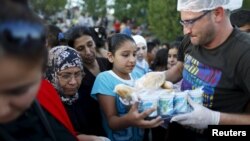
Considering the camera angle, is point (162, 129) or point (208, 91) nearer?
point (208, 91)

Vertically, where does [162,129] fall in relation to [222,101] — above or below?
below

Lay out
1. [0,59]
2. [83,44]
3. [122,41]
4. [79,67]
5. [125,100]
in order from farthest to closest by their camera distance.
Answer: [83,44]
[122,41]
[79,67]
[125,100]
[0,59]

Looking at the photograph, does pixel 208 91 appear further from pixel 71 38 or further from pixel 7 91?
pixel 7 91

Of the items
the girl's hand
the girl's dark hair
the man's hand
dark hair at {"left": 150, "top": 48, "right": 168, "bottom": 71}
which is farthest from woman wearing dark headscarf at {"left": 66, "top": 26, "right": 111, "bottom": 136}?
dark hair at {"left": 150, "top": 48, "right": 168, "bottom": 71}

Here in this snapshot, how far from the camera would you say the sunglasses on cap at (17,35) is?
69 cm

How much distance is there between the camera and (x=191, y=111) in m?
2.20

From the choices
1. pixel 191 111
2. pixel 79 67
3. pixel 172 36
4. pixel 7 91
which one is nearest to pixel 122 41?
pixel 79 67

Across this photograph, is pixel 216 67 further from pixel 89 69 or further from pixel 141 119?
pixel 89 69

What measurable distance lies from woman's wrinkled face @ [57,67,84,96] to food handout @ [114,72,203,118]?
14.5 inches

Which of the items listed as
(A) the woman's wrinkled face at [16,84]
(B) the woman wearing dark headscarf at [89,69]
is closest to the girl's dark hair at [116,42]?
(B) the woman wearing dark headscarf at [89,69]

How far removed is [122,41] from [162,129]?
85 centimetres

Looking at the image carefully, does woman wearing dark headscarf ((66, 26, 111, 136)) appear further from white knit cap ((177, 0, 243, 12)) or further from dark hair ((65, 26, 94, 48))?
white knit cap ((177, 0, 243, 12))

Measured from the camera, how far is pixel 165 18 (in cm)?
771

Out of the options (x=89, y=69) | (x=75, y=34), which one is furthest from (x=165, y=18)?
(x=89, y=69)
